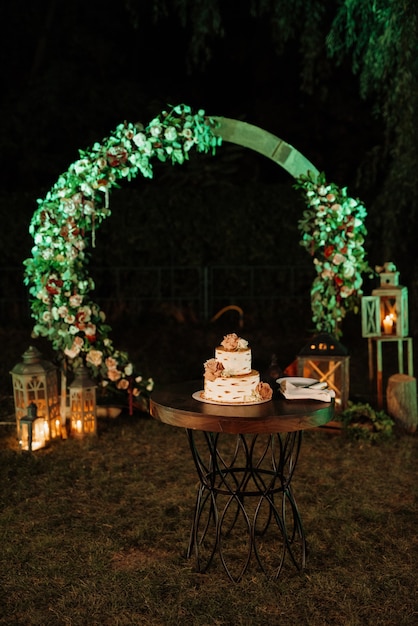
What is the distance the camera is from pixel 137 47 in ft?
46.4

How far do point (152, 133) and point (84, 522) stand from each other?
3.25 m

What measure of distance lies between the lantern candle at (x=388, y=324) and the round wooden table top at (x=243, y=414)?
289 cm

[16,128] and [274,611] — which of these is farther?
[16,128]

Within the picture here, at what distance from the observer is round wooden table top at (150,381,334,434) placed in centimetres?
340

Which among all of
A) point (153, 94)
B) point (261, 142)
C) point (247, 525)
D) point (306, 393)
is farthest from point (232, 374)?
point (153, 94)

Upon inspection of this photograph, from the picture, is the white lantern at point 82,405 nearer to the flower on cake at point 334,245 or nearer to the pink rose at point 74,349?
the pink rose at point 74,349

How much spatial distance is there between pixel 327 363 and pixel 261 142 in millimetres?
2023

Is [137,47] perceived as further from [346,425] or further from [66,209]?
[346,425]

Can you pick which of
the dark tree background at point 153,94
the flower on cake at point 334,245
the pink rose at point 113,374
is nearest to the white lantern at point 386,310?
the flower on cake at point 334,245

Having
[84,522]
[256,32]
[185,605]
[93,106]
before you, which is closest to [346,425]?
[84,522]

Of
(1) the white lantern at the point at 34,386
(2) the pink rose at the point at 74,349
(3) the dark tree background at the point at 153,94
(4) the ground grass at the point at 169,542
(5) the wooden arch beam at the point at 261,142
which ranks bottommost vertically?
(4) the ground grass at the point at 169,542

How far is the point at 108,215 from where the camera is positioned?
6.30 metres

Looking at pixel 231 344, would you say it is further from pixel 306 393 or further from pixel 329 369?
pixel 329 369

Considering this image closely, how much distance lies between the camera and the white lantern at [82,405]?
6.04 meters
